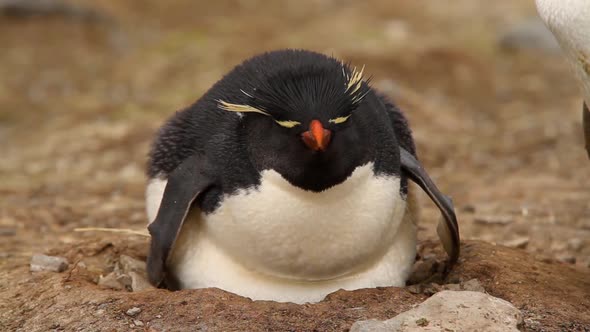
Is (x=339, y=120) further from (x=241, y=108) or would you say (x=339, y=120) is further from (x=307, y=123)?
(x=241, y=108)

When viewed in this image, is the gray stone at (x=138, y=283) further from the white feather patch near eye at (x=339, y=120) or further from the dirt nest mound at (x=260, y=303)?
the white feather patch near eye at (x=339, y=120)

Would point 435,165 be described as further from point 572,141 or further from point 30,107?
point 30,107

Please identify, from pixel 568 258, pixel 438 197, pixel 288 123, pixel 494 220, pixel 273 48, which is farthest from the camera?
pixel 273 48

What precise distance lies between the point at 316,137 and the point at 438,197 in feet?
2.40

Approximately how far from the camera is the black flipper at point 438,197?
10.1ft

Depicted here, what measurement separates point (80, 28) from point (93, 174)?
3.73 meters

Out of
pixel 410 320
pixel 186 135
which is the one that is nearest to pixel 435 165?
pixel 186 135

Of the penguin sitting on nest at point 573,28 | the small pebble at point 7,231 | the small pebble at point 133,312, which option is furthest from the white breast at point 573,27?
the small pebble at point 7,231

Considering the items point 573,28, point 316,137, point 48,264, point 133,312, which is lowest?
point 48,264

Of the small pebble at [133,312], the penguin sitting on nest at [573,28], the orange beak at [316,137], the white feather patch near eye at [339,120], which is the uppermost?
the penguin sitting on nest at [573,28]

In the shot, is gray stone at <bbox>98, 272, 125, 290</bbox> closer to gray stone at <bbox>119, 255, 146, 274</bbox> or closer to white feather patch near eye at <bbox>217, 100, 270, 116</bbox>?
gray stone at <bbox>119, 255, 146, 274</bbox>

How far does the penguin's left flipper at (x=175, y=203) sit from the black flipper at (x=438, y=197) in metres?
0.68

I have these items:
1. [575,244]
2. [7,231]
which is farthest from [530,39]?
[7,231]

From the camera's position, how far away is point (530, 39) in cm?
966
